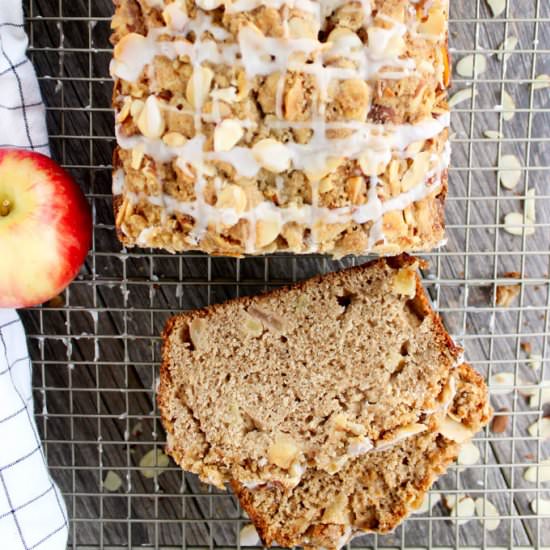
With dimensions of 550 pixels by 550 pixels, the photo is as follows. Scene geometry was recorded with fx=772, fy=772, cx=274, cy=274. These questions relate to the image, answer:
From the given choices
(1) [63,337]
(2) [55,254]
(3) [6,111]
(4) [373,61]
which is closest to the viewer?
(4) [373,61]

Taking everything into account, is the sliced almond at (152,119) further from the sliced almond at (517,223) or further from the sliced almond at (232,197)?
the sliced almond at (517,223)

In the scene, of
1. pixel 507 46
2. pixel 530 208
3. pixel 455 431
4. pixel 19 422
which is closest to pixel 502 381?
pixel 455 431

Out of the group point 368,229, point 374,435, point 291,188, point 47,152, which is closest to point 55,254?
point 47,152

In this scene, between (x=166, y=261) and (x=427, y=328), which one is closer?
(x=427, y=328)

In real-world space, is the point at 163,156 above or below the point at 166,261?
above

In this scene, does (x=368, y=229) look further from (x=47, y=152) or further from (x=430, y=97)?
(x=47, y=152)

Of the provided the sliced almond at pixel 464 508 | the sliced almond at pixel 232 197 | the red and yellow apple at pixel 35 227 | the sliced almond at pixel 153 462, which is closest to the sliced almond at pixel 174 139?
the sliced almond at pixel 232 197
